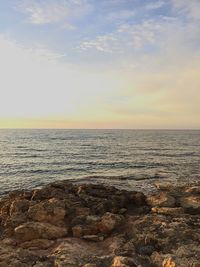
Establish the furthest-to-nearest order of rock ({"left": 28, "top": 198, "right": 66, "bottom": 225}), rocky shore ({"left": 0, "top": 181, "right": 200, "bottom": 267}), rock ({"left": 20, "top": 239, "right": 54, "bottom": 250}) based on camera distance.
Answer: rock ({"left": 28, "top": 198, "right": 66, "bottom": 225}) < rock ({"left": 20, "top": 239, "right": 54, "bottom": 250}) < rocky shore ({"left": 0, "top": 181, "right": 200, "bottom": 267})

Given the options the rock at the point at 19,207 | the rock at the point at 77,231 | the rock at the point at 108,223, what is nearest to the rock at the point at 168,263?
the rock at the point at 108,223

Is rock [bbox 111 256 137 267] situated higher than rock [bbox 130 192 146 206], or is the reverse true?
rock [bbox 130 192 146 206]

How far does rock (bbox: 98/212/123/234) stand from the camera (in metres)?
13.8

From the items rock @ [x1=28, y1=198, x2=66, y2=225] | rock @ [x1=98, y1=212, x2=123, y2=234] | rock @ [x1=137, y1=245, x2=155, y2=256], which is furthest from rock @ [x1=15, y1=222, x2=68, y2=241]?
rock @ [x1=137, y1=245, x2=155, y2=256]

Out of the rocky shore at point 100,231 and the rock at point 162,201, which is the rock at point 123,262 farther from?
the rock at point 162,201

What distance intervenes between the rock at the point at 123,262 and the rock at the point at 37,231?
361 cm

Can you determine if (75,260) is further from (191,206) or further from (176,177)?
(176,177)

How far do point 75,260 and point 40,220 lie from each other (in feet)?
13.3

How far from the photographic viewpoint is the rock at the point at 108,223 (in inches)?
544

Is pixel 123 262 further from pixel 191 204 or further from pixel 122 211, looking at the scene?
pixel 191 204

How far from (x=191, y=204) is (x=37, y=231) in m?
8.34

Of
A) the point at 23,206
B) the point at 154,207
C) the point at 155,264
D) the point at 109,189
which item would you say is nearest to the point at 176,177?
the point at 109,189

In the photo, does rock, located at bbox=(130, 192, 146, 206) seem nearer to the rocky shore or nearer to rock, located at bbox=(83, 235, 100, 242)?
the rocky shore

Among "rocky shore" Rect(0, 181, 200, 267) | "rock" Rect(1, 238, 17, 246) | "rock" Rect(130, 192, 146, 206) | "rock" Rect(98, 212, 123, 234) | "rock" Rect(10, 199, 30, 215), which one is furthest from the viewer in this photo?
Result: "rock" Rect(130, 192, 146, 206)
